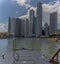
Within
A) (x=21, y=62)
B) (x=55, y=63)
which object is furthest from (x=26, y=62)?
(x=55, y=63)

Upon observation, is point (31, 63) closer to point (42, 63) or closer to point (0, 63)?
point (42, 63)

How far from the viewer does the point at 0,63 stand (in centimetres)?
379

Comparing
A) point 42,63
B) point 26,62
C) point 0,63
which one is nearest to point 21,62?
point 26,62

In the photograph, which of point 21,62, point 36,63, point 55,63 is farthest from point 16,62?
point 55,63

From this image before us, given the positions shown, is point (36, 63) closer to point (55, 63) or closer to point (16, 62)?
point (16, 62)

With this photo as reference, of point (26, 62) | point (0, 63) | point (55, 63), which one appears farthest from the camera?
point (55, 63)

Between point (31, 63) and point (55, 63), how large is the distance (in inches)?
57.2

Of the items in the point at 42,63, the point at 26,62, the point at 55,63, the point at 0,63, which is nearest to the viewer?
the point at 26,62

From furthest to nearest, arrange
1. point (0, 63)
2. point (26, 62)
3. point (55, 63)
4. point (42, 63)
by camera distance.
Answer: point (55, 63), point (0, 63), point (42, 63), point (26, 62)

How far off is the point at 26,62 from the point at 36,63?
0.21 m

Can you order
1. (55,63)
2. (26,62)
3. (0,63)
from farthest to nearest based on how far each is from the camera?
(55,63)
(0,63)
(26,62)

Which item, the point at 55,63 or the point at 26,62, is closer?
the point at 26,62

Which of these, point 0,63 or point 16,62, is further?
point 0,63

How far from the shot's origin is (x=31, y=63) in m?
3.17
